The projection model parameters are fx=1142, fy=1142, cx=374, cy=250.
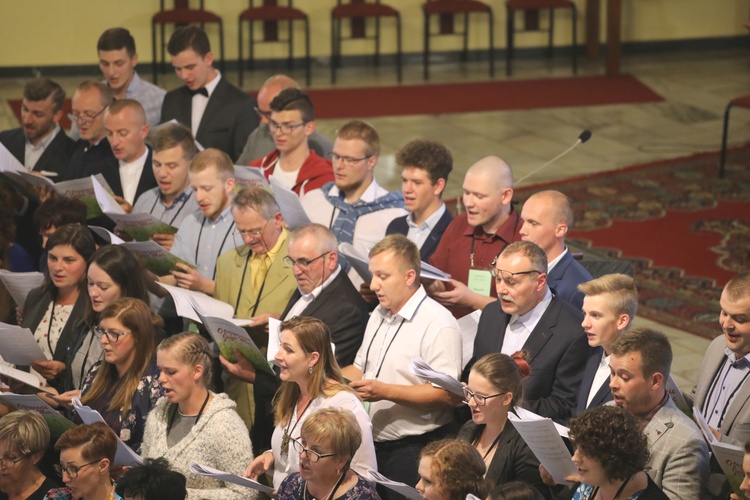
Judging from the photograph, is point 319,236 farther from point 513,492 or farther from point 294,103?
point 513,492

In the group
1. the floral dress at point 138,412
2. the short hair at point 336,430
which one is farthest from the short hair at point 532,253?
the floral dress at point 138,412

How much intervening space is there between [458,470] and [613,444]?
1.50ft

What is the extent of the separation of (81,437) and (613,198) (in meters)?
5.88

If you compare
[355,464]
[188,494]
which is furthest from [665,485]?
[188,494]

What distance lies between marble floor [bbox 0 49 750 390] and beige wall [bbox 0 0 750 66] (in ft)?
0.89

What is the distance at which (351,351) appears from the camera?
446 cm

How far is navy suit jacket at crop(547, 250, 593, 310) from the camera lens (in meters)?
4.34

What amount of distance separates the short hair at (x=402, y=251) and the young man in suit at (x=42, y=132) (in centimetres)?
293

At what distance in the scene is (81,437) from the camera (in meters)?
3.79

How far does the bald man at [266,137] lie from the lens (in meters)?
6.39

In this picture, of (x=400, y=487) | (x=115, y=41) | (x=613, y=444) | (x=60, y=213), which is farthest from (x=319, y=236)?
(x=115, y=41)

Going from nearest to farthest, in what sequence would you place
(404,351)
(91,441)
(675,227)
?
(91,441), (404,351), (675,227)

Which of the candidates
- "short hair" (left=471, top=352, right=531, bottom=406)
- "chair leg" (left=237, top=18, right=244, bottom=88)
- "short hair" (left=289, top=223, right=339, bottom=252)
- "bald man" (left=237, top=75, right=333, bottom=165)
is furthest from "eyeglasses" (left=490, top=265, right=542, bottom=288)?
"chair leg" (left=237, top=18, right=244, bottom=88)

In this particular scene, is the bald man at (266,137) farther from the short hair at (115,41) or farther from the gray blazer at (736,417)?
the gray blazer at (736,417)
